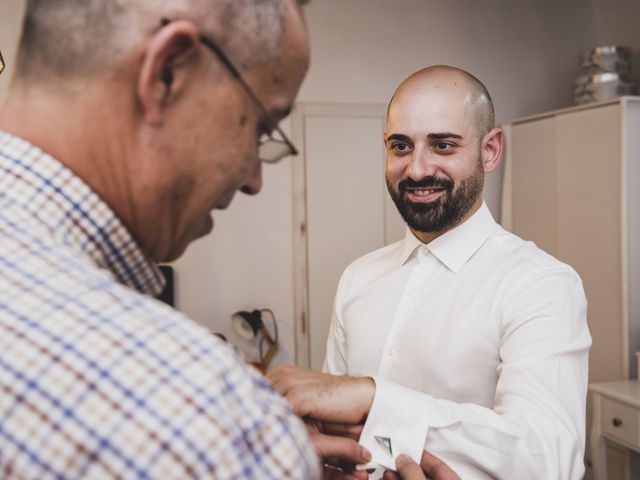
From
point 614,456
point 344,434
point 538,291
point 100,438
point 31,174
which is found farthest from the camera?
point 614,456

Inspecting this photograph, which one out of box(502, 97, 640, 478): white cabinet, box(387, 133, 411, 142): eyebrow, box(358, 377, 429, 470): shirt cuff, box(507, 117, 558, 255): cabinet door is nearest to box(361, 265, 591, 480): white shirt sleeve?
box(358, 377, 429, 470): shirt cuff

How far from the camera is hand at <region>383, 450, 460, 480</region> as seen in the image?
1018 mm

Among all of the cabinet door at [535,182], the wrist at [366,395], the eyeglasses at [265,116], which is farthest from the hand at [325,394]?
the cabinet door at [535,182]

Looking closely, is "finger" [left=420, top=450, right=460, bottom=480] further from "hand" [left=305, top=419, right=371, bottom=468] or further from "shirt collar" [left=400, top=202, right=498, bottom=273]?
"shirt collar" [left=400, top=202, right=498, bottom=273]

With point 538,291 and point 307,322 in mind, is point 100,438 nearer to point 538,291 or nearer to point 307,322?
point 538,291

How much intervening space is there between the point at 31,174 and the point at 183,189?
5.1 inches

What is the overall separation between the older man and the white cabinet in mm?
2978

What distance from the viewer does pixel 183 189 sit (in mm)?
602

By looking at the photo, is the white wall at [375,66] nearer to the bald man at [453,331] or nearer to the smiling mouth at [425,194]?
the bald man at [453,331]

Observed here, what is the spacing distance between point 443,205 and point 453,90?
0.97 feet

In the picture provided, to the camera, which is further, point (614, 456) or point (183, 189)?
point (614, 456)

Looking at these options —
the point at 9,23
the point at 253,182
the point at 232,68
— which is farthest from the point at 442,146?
the point at 9,23

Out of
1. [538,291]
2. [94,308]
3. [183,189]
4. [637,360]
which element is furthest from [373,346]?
[637,360]

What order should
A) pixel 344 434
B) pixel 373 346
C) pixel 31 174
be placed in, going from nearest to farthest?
pixel 31 174, pixel 344 434, pixel 373 346
